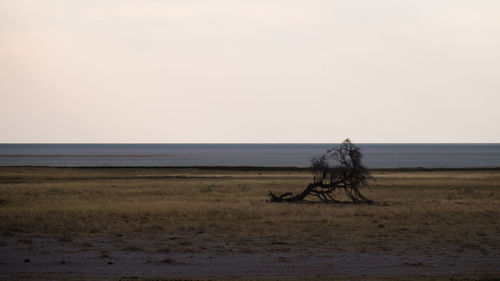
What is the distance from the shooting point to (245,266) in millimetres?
17266

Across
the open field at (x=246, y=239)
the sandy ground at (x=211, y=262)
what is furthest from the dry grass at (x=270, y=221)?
the sandy ground at (x=211, y=262)

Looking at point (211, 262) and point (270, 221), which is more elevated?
point (270, 221)

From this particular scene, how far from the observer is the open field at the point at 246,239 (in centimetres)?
1670

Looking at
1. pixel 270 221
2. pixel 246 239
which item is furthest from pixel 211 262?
Result: pixel 270 221

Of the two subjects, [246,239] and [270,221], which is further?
[270,221]

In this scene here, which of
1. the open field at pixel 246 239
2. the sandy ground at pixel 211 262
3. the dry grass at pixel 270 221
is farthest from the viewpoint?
the dry grass at pixel 270 221

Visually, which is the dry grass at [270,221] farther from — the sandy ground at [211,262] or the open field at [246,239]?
the sandy ground at [211,262]

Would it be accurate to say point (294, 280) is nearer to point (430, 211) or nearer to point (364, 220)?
point (364, 220)

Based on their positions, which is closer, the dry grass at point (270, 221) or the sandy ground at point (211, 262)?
the sandy ground at point (211, 262)

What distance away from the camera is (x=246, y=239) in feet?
73.0

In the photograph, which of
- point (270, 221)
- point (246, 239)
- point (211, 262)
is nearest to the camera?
point (211, 262)

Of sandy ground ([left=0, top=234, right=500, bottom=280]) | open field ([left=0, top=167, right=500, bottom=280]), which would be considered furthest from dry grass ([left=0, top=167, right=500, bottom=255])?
sandy ground ([left=0, top=234, right=500, bottom=280])

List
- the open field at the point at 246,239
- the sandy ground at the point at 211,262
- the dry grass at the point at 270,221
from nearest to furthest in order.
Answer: the sandy ground at the point at 211,262 < the open field at the point at 246,239 < the dry grass at the point at 270,221

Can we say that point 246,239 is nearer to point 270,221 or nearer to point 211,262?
point 211,262
